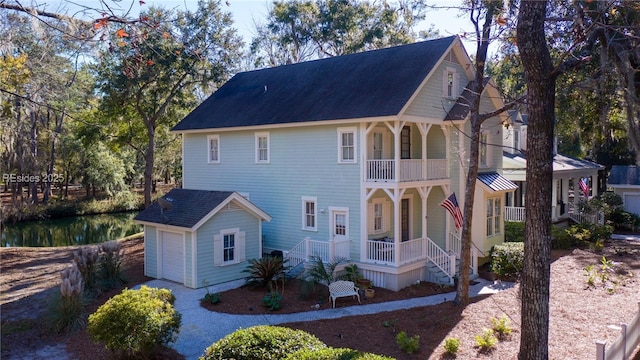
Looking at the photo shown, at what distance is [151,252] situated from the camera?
16.8 meters

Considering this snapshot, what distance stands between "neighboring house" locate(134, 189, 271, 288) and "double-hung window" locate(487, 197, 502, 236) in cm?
856

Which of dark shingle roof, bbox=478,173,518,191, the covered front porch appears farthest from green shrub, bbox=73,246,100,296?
dark shingle roof, bbox=478,173,518,191

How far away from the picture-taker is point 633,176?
2859 centimetres

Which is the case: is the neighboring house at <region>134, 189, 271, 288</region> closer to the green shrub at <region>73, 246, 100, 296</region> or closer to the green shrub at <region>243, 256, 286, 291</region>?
the green shrub at <region>243, 256, 286, 291</region>

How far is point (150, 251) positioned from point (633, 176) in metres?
27.3

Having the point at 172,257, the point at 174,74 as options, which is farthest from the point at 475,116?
the point at 174,74

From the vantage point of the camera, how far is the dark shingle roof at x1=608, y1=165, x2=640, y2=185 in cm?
2845

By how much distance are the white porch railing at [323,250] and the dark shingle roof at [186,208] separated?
3.19m

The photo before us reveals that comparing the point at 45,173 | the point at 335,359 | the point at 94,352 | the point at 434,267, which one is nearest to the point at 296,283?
the point at 434,267

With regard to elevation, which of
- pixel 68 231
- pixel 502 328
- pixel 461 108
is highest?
pixel 461 108

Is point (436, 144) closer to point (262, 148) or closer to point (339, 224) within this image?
point (339, 224)

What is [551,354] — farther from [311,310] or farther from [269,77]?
[269,77]

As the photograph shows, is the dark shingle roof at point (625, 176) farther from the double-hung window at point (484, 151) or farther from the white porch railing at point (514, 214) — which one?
the double-hung window at point (484, 151)

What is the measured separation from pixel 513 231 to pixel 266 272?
454 inches
